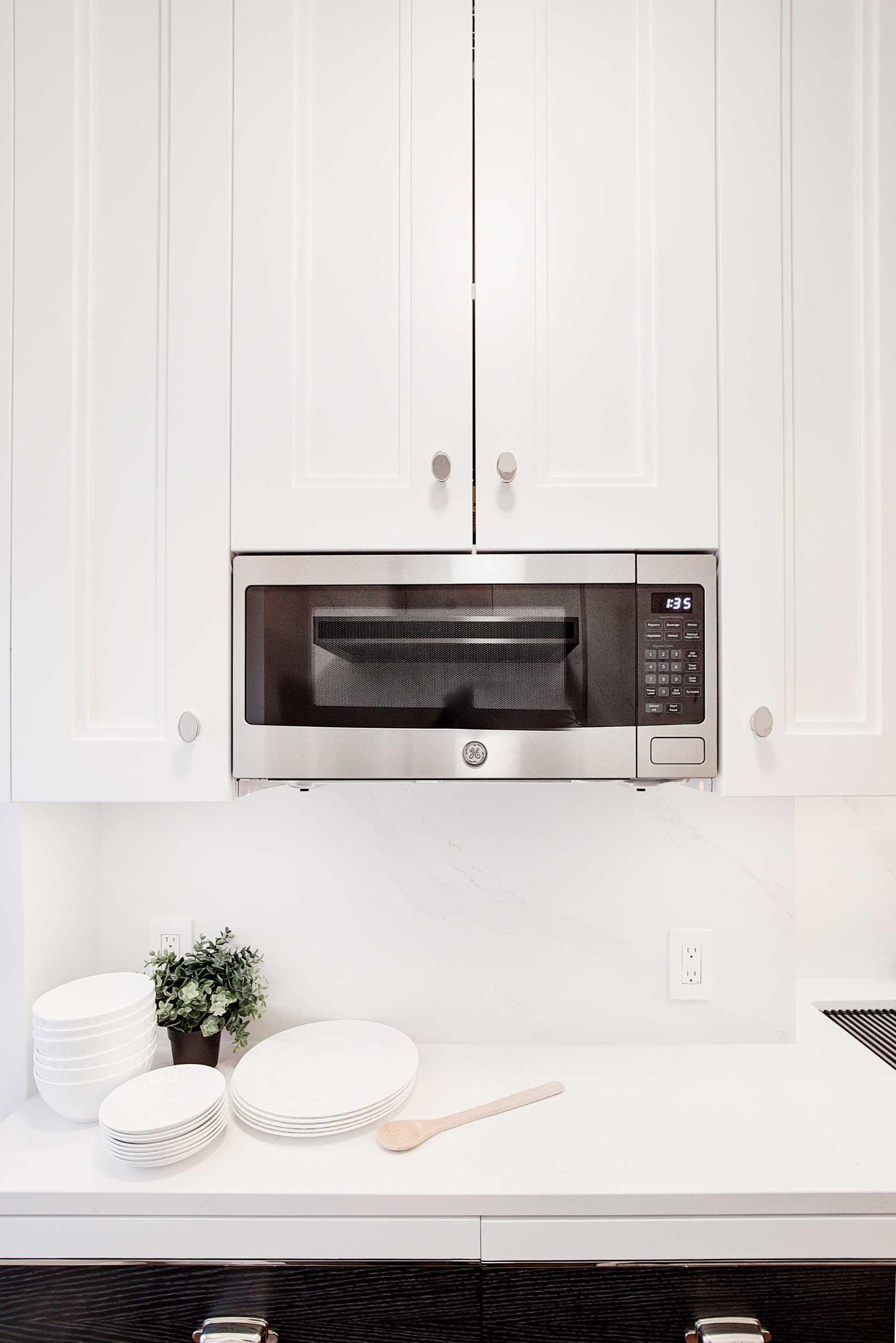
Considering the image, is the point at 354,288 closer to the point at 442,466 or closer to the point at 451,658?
the point at 442,466

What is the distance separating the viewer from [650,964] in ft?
4.48

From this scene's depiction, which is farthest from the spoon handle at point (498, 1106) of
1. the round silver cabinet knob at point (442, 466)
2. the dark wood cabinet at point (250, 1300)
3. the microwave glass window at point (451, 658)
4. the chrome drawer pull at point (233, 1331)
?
the round silver cabinet knob at point (442, 466)

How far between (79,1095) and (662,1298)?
825 mm

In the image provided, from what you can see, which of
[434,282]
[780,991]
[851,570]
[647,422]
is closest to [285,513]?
[434,282]

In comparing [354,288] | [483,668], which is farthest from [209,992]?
[354,288]

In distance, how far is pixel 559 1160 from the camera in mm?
1000

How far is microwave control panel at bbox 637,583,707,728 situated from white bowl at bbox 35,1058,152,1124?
0.93 m

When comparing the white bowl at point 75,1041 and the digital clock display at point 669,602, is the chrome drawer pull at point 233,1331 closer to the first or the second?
the white bowl at point 75,1041

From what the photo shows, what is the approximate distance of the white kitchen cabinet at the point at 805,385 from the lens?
1.07m

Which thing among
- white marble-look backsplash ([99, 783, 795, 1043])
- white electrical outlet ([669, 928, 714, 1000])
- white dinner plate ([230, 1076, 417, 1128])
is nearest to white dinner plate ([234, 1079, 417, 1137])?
white dinner plate ([230, 1076, 417, 1128])

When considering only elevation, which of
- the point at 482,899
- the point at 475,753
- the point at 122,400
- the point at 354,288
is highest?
the point at 354,288

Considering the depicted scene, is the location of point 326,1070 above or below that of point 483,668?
below

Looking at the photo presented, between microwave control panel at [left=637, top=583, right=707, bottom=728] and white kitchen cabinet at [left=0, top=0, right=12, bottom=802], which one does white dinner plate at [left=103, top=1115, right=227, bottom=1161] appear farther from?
microwave control panel at [left=637, top=583, right=707, bottom=728]

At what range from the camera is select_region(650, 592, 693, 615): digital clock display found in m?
1.08
